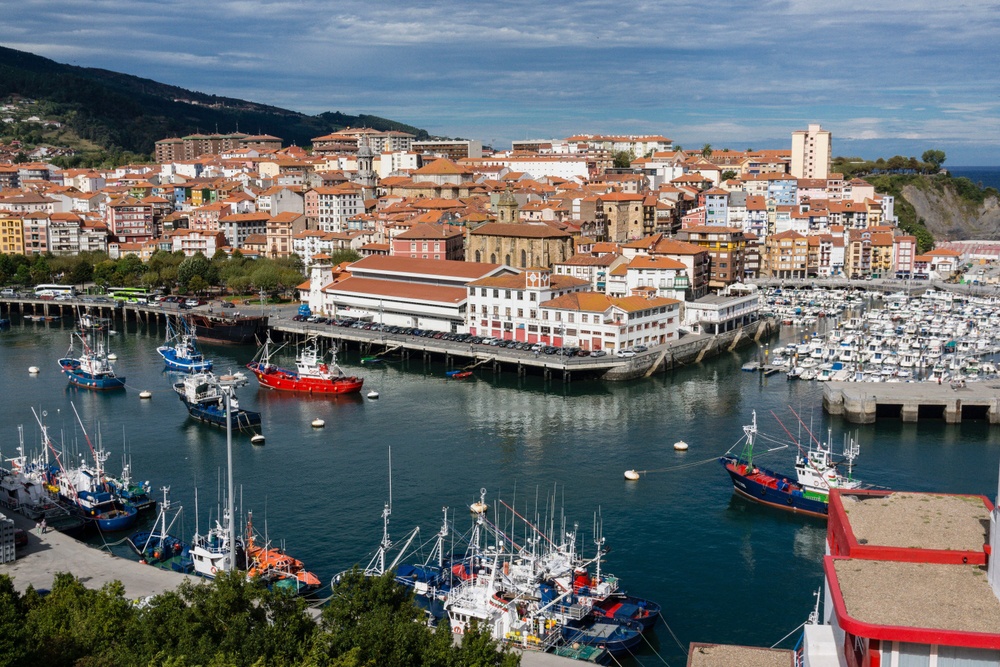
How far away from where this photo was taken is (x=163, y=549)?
18.1 metres

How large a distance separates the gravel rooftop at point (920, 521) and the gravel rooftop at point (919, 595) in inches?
10.9

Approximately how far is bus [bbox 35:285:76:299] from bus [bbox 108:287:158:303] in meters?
1.95

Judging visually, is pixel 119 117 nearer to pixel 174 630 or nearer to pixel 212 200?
pixel 212 200

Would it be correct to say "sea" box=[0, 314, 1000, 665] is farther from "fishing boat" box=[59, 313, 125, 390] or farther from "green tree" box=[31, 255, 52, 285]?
"green tree" box=[31, 255, 52, 285]

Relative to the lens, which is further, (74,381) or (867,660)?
(74,381)

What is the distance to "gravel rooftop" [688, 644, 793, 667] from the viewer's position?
9531 millimetres

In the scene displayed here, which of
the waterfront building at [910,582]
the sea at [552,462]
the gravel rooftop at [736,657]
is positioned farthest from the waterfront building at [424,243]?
the waterfront building at [910,582]

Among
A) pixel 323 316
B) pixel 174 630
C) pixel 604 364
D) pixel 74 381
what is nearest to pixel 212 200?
pixel 323 316

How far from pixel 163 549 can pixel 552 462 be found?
31.6 feet

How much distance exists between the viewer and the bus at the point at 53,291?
2010 inches

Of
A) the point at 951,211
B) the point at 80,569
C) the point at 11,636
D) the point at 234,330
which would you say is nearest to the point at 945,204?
the point at 951,211

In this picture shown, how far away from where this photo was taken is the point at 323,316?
144 feet

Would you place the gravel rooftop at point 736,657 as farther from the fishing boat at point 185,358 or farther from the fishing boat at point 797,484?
the fishing boat at point 185,358

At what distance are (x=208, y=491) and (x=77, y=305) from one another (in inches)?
1235
